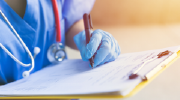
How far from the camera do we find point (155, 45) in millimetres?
732

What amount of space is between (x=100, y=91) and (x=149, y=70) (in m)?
0.09

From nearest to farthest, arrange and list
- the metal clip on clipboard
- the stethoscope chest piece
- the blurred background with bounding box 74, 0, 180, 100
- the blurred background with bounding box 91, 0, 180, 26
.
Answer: the metal clip on clipboard < the stethoscope chest piece < the blurred background with bounding box 74, 0, 180, 100 < the blurred background with bounding box 91, 0, 180, 26

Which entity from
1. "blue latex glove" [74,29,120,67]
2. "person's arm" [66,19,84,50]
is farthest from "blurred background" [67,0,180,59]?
"blue latex glove" [74,29,120,67]

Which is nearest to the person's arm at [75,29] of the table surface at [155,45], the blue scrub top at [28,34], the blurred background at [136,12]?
the blue scrub top at [28,34]

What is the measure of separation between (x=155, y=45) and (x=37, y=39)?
526mm

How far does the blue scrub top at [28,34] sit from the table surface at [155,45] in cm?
29

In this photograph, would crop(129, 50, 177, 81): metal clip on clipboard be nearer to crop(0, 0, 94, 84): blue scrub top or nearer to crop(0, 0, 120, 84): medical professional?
crop(0, 0, 120, 84): medical professional

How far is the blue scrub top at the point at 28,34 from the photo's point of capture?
389 millimetres

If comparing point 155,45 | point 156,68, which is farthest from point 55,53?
point 155,45

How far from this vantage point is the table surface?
42cm

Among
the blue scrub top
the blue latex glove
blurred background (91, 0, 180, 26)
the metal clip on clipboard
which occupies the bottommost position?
the metal clip on clipboard

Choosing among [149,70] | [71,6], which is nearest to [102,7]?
[71,6]

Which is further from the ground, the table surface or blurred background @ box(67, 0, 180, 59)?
blurred background @ box(67, 0, 180, 59)

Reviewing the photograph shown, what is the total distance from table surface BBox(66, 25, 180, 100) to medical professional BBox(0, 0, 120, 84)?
15cm
